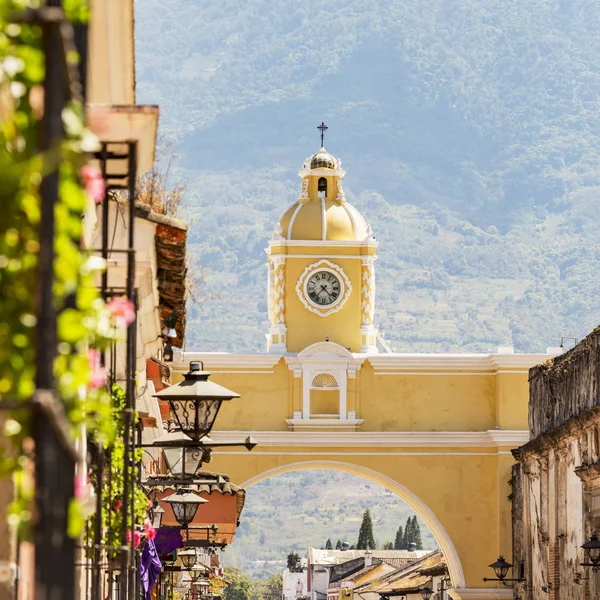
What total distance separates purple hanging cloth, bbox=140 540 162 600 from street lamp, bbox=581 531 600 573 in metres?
4.58

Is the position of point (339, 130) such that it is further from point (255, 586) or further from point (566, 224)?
point (255, 586)

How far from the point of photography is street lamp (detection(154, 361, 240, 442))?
1041 centimetres

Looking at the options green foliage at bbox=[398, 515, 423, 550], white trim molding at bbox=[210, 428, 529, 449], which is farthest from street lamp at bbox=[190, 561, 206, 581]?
green foliage at bbox=[398, 515, 423, 550]

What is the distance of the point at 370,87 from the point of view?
200 metres

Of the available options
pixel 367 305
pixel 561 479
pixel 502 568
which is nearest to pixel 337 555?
pixel 367 305

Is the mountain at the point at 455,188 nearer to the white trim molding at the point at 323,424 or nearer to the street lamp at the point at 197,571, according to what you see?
the white trim molding at the point at 323,424

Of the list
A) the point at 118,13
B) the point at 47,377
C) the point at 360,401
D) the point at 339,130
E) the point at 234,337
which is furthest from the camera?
the point at 339,130

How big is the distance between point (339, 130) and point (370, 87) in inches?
340

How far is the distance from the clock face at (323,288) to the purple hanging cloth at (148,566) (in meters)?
21.3

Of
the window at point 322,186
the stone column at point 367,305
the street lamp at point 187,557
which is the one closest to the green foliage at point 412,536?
the window at point 322,186

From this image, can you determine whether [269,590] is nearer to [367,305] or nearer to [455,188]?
[455,188]

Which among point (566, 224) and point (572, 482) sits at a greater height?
point (566, 224)

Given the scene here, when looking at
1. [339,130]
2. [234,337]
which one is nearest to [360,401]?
[234,337]

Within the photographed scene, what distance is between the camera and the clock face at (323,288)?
1519 inches
